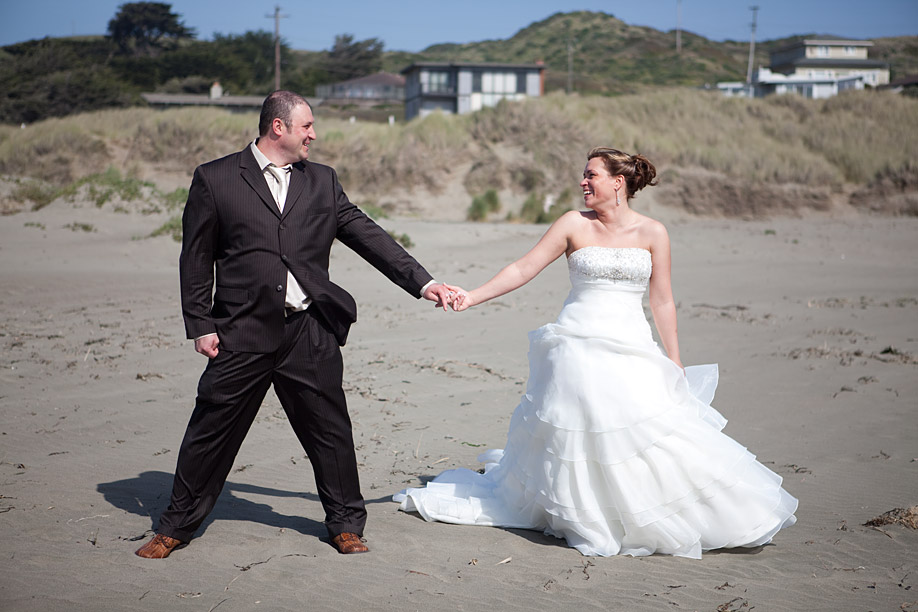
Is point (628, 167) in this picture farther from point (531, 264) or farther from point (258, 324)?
point (258, 324)

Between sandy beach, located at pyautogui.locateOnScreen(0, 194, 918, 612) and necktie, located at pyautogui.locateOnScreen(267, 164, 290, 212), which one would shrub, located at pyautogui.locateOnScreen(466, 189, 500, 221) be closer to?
sandy beach, located at pyautogui.locateOnScreen(0, 194, 918, 612)

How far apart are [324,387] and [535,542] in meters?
1.42

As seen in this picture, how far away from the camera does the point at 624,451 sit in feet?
14.2

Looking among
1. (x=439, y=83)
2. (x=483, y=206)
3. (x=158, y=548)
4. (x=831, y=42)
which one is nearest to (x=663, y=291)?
(x=158, y=548)

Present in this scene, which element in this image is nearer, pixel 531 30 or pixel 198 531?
pixel 198 531

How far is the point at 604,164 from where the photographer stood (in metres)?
4.80

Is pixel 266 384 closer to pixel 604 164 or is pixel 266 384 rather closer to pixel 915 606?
pixel 604 164

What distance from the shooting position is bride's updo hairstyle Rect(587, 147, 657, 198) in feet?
15.8

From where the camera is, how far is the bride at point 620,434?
14.3 ft

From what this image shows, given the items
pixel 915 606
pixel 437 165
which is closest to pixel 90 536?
pixel 915 606

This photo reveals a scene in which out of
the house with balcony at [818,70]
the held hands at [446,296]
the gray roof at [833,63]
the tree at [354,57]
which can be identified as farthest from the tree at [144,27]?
the held hands at [446,296]

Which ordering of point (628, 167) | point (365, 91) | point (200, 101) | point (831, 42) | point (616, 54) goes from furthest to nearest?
point (616, 54)
point (831, 42)
point (365, 91)
point (200, 101)
point (628, 167)

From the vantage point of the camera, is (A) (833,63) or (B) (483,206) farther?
(A) (833,63)

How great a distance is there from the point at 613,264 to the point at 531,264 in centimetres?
50
